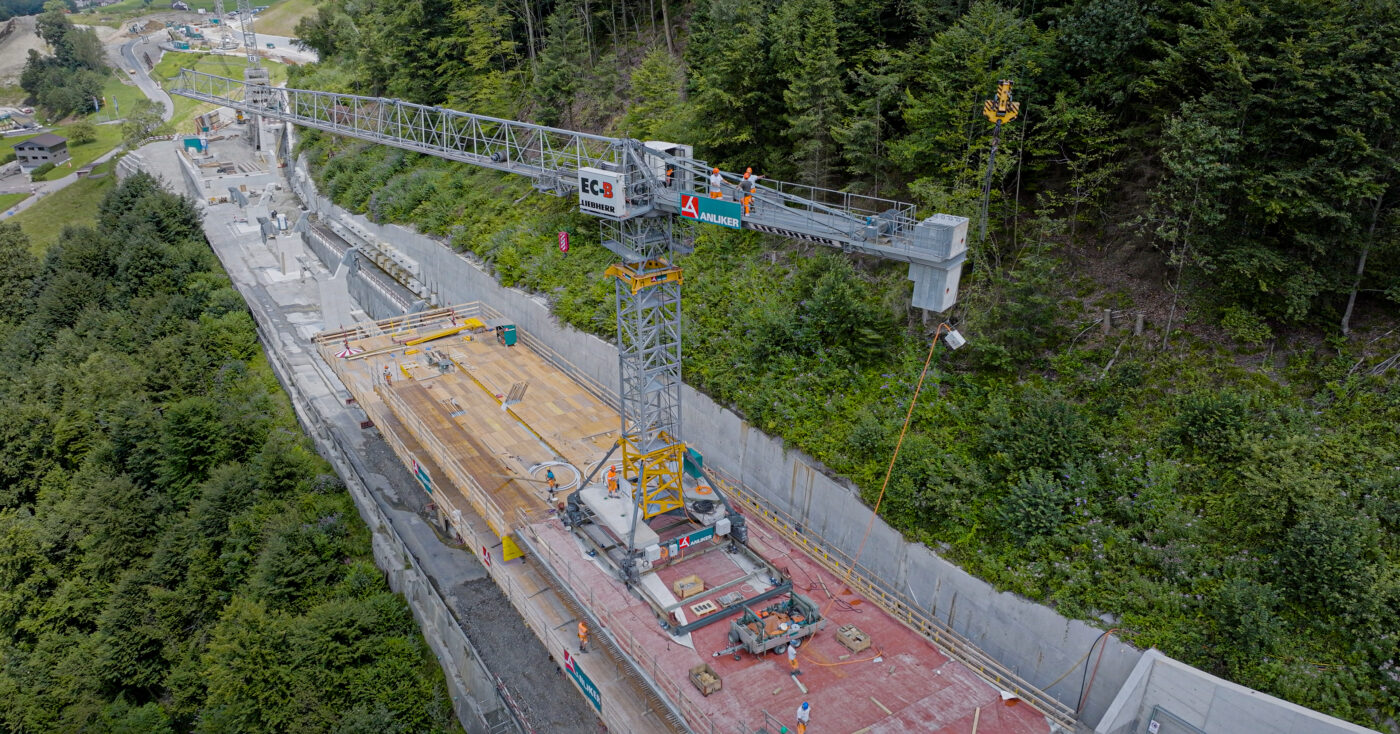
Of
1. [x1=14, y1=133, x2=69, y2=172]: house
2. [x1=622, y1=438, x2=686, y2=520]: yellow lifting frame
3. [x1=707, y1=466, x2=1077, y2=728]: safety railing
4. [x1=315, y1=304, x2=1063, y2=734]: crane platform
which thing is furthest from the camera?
[x1=14, y1=133, x2=69, y2=172]: house

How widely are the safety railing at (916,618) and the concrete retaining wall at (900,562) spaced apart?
373 mm

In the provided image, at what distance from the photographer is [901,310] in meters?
28.6

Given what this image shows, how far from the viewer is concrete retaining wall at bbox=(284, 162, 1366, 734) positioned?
771 inches

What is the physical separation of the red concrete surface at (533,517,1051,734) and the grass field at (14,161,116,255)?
90552 mm

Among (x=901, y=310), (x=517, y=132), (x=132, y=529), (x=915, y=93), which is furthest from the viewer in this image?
(x=517, y=132)

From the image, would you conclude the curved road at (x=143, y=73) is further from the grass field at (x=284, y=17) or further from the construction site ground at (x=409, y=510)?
the construction site ground at (x=409, y=510)

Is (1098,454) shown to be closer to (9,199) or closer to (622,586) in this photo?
(622,586)

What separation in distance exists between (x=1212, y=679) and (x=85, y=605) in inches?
1513

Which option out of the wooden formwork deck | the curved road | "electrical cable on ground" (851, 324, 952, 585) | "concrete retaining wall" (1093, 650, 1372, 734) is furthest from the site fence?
the curved road

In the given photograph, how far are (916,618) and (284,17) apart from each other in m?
188

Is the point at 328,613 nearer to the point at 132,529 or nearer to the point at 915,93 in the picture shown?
the point at 132,529

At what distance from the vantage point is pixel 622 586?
22.3 metres

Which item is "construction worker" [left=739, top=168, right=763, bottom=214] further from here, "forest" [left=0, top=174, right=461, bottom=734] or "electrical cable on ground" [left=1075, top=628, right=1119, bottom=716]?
"forest" [left=0, top=174, right=461, bottom=734]

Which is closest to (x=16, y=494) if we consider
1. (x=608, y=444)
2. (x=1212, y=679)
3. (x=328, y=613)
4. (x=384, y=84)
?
(x=328, y=613)
